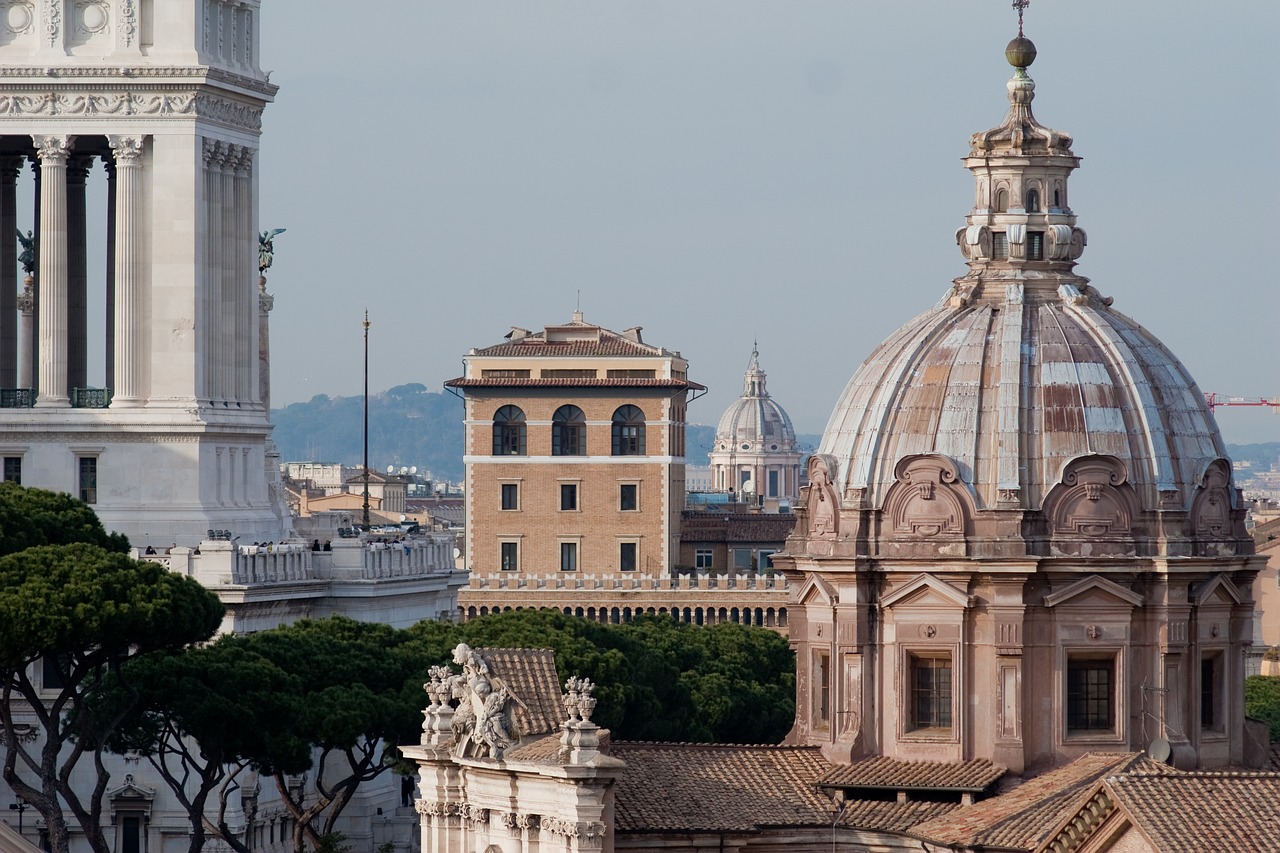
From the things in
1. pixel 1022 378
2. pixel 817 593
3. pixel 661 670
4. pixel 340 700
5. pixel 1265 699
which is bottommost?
pixel 1265 699

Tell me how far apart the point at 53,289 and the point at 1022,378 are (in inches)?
2846

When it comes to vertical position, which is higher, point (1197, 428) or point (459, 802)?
point (1197, 428)

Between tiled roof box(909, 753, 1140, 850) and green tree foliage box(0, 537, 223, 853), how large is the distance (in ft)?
106

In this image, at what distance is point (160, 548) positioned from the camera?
142250 millimetres

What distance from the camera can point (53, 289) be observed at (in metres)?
146

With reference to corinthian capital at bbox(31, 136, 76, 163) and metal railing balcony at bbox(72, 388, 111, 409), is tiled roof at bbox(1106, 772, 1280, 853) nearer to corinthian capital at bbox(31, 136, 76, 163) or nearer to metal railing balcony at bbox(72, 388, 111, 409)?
corinthian capital at bbox(31, 136, 76, 163)

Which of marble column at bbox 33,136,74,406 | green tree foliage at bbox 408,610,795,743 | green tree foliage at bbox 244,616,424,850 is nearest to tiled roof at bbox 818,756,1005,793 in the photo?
green tree foliage at bbox 408,610,795,743

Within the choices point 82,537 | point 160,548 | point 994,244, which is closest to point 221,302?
point 160,548

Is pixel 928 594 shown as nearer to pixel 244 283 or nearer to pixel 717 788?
pixel 717 788

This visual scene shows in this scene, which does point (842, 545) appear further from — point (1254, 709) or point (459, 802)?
point (1254, 709)

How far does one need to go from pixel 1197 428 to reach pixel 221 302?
238 ft

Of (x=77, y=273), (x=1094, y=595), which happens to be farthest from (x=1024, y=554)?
(x=77, y=273)

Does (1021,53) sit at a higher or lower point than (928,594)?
higher

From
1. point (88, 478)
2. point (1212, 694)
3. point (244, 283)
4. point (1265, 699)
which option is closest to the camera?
point (1212, 694)
